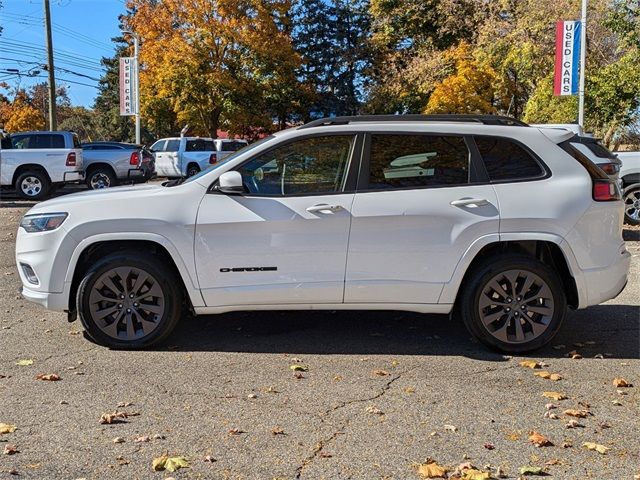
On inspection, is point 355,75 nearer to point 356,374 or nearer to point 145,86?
point 145,86

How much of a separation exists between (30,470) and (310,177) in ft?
9.62

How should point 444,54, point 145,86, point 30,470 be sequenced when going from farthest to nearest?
1. point 145,86
2. point 444,54
3. point 30,470

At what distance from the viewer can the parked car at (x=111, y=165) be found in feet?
64.7

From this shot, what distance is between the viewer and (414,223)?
5168mm

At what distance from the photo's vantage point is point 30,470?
3.43 meters

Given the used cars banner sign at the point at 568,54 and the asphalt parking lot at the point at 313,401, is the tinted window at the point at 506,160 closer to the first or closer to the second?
the asphalt parking lot at the point at 313,401

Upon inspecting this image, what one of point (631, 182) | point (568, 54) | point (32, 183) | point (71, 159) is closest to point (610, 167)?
point (631, 182)

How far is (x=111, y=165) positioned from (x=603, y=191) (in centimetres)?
1686

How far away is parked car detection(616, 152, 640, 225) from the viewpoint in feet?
39.3

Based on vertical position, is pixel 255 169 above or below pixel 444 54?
below

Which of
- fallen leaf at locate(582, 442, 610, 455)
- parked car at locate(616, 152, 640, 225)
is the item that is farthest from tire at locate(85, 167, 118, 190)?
fallen leaf at locate(582, 442, 610, 455)

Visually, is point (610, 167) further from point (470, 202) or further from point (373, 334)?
point (373, 334)

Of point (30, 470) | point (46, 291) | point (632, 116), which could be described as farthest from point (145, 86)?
point (30, 470)

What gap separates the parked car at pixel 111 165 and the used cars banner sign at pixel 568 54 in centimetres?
1236
